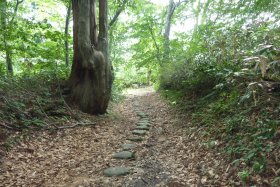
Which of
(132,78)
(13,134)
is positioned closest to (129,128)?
(13,134)

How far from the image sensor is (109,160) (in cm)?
461

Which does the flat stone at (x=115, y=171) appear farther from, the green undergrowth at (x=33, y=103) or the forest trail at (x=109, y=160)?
the green undergrowth at (x=33, y=103)

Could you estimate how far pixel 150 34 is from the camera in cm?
1702

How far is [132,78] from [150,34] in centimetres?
1195

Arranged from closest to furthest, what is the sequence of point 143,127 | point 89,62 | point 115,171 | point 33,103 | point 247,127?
point 247,127 < point 115,171 < point 33,103 < point 143,127 < point 89,62

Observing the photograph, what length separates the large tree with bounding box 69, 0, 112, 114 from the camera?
739 cm

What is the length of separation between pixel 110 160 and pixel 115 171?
2.16 feet

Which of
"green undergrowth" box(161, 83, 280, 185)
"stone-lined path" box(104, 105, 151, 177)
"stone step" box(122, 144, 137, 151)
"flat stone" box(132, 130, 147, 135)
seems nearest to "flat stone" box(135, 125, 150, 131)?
"stone-lined path" box(104, 105, 151, 177)

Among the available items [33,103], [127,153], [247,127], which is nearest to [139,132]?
[127,153]

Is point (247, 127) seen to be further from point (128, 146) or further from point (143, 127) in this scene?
point (143, 127)

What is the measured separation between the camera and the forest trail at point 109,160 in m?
3.62

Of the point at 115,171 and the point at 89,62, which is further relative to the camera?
the point at 89,62

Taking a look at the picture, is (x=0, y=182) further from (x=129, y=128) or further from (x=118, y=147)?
(x=129, y=128)

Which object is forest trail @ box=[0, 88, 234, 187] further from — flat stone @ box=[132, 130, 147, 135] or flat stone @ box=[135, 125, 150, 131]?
flat stone @ box=[135, 125, 150, 131]
